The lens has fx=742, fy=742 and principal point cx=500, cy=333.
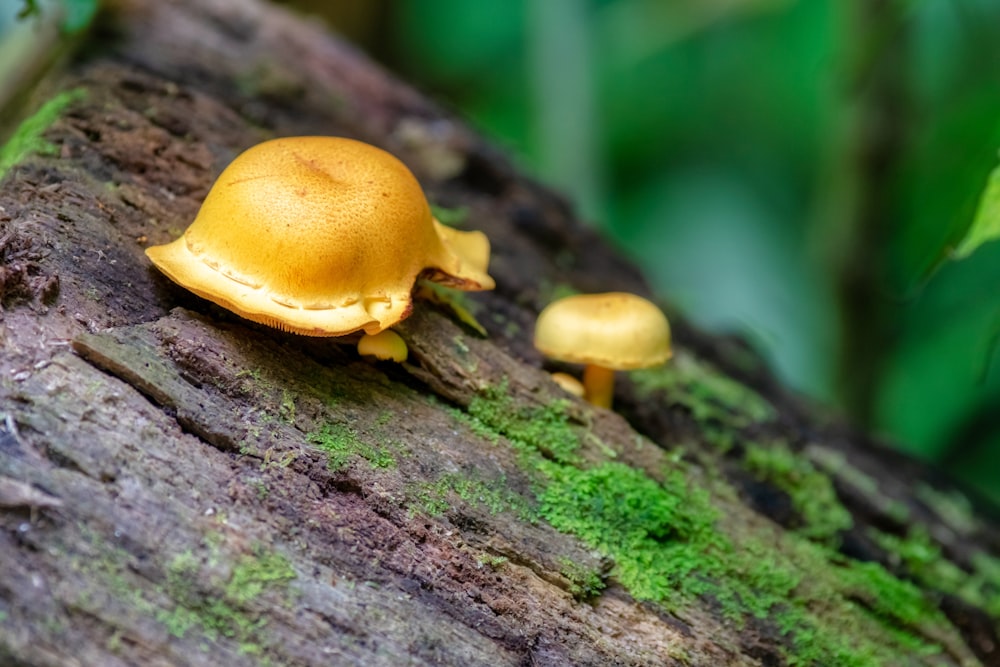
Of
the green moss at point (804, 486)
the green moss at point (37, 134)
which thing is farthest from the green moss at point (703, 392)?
the green moss at point (37, 134)

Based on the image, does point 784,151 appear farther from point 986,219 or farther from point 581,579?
point 581,579

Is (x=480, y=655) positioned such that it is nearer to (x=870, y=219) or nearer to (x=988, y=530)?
(x=988, y=530)

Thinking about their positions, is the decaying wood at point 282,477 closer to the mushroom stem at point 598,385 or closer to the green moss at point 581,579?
the green moss at point 581,579

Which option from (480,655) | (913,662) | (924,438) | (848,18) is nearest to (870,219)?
(848,18)

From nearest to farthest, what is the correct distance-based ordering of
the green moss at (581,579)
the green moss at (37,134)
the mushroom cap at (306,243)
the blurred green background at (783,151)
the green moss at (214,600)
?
the green moss at (214,600), the mushroom cap at (306,243), the green moss at (581,579), the green moss at (37,134), the blurred green background at (783,151)

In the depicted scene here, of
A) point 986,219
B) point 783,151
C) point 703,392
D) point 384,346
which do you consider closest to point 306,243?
point 384,346

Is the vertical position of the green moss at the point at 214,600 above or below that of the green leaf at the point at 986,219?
below
